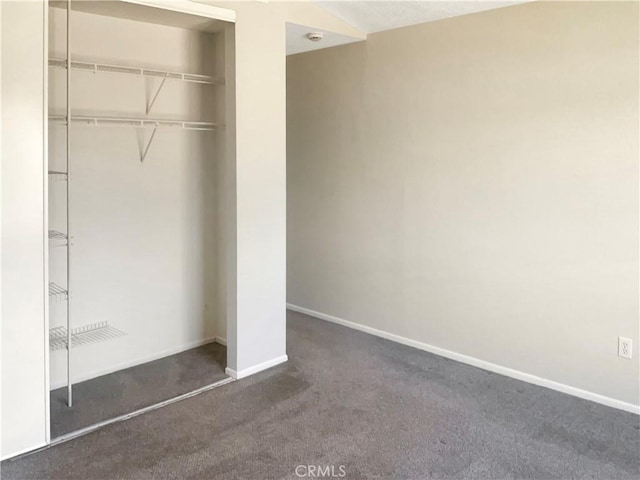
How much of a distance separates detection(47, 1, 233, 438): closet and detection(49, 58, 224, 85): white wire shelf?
0.05ft

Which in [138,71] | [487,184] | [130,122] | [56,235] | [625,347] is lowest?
[625,347]

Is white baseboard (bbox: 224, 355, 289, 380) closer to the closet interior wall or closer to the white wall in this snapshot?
the closet interior wall

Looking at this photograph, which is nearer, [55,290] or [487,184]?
[55,290]

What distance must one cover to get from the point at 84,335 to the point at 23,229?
1.11m

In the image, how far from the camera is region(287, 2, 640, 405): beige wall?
10.4ft

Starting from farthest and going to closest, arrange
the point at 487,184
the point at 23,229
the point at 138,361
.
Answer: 1. the point at 138,361
2. the point at 487,184
3. the point at 23,229

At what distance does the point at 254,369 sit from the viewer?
3705 mm

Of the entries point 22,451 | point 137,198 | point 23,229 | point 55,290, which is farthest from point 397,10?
point 22,451

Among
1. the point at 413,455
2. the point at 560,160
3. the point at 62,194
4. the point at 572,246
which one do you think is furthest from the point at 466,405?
the point at 62,194

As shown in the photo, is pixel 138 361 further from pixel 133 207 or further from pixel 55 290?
pixel 133 207

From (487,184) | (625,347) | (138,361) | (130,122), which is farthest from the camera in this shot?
(138,361)

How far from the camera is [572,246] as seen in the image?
3332 millimetres

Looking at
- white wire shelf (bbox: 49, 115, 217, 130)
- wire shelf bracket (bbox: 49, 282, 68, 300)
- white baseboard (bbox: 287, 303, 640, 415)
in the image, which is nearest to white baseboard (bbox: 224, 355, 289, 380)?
white baseboard (bbox: 287, 303, 640, 415)

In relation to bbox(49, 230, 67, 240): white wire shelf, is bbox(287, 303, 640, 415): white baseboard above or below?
below
